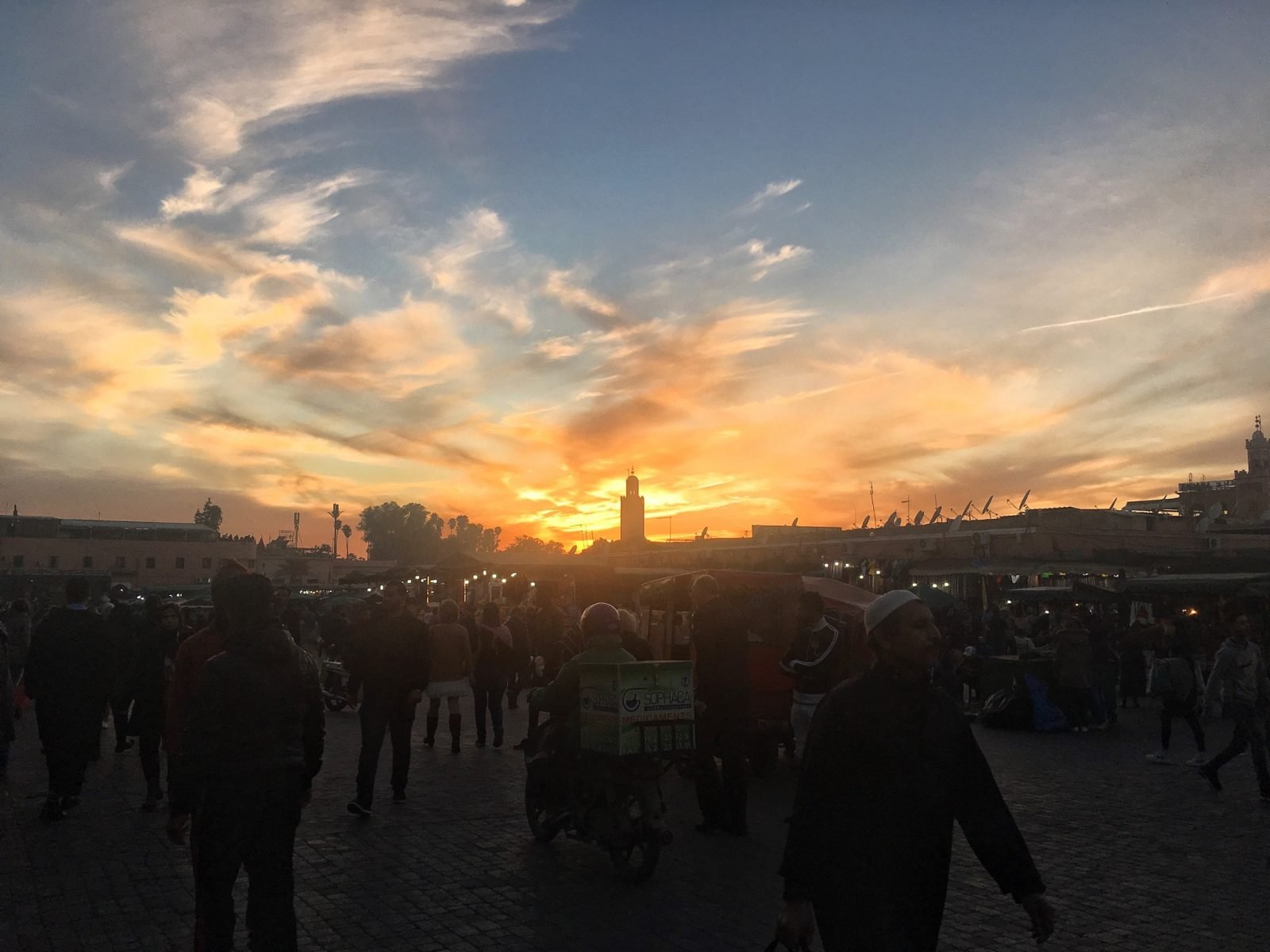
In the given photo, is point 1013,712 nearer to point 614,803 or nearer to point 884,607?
point 614,803

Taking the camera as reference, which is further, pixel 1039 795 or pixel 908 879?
pixel 1039 795

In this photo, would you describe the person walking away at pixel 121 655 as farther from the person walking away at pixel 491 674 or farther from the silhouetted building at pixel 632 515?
the silhouetted building at pixel 632 515

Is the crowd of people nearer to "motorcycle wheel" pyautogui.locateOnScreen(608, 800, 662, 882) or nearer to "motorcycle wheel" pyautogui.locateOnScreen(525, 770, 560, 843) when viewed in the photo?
"motorcycle wheel" pyautogui.locateOnScreen(525, 770, 560, 843)

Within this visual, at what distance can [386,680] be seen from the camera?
9234 mm

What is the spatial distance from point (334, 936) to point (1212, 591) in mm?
24997

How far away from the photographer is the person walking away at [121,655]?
973 cm

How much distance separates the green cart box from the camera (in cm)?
714

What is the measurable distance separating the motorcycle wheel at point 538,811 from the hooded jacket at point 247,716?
3.64 m

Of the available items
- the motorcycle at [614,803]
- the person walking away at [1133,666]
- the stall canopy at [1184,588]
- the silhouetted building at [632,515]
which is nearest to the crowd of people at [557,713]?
the motorcycle at [614,803]

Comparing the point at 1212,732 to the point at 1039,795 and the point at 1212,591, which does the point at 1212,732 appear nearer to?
the point at 1039,795

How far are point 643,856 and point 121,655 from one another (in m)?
6.56

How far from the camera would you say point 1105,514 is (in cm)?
6912

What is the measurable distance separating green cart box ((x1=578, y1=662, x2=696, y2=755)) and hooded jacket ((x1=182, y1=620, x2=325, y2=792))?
294 cm

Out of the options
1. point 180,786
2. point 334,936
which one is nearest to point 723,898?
point 334,936
